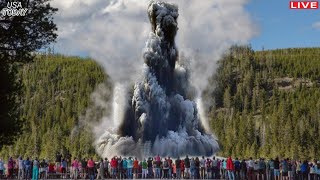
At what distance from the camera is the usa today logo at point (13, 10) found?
22.3 metres

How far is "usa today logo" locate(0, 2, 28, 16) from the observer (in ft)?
73.0

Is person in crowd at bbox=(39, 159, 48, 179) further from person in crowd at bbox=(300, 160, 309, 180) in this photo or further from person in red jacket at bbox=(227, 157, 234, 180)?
person in crowd at bbox=(300, 160, 309, 180)

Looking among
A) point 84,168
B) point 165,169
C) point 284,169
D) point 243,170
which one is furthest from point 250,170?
point 84,168

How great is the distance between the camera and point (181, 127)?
6119 centimetres

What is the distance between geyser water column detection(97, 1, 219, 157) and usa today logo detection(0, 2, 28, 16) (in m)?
35.7

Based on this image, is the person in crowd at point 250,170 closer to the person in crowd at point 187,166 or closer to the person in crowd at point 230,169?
the person in crowd at point 230,169

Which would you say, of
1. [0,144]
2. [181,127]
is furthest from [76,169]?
[181,127]

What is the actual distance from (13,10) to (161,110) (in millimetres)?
38888

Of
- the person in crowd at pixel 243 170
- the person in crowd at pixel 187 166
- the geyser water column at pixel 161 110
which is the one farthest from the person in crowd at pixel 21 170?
the geyser water column at pixel 161 110

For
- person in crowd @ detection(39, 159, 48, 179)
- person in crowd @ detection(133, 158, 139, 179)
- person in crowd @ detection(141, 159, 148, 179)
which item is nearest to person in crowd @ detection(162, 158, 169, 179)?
person in crowd @ detection(141, 159, 148, 179)

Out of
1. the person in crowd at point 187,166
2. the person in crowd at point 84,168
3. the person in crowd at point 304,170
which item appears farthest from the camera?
the person in crowd at point 187,166

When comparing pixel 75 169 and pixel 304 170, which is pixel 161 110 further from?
pixel 304 170

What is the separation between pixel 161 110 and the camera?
60.3 metres

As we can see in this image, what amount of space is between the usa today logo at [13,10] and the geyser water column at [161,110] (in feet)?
117
